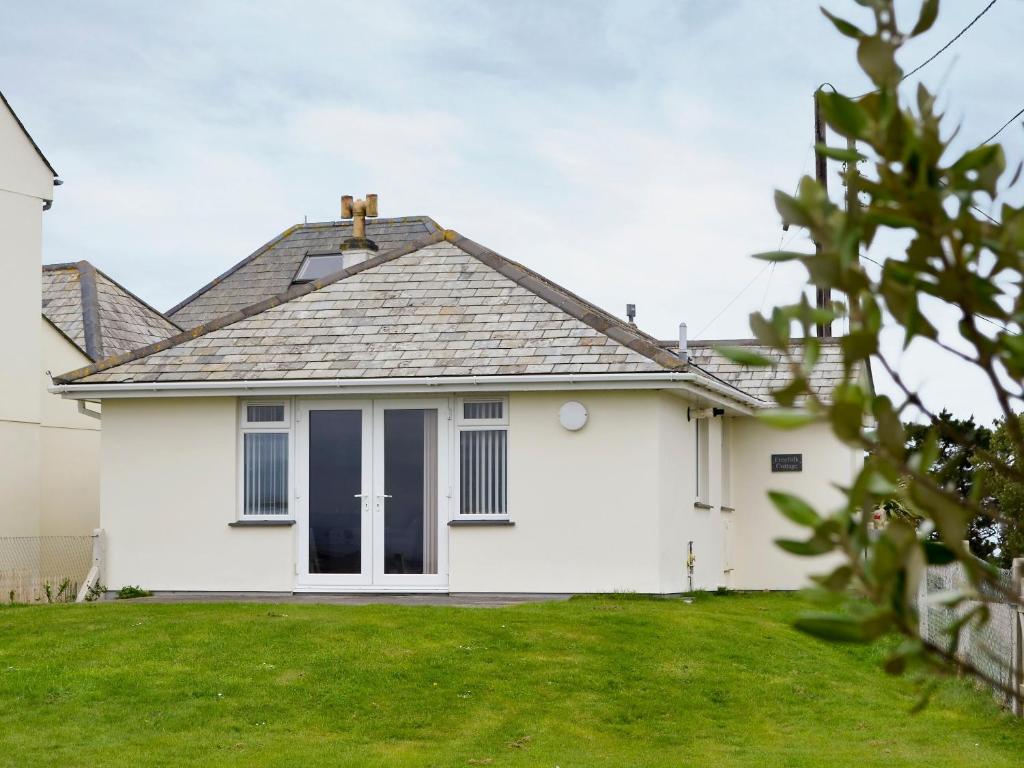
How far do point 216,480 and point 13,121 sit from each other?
20.9 ft

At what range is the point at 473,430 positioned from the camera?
17.9m

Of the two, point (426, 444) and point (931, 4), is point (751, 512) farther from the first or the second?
point (931, 4)

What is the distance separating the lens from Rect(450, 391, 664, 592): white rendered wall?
17.4 metres

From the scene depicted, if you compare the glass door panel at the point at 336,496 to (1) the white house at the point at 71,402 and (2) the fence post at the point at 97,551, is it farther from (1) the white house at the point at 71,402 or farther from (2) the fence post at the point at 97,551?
(1) the white house at the point at 71,402

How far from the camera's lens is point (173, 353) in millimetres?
18891

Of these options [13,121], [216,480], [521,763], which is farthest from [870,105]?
[13,121]

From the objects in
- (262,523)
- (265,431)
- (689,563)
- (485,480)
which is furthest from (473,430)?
(689,563)

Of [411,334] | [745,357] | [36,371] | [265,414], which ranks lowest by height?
[745,357]

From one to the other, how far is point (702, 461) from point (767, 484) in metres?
2.97

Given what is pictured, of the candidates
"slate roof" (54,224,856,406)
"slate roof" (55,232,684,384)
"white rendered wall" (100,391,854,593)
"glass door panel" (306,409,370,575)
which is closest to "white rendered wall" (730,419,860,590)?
"white rendered wall" (100,391,854,593)

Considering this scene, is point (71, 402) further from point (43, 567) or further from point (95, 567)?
point (95, 567)

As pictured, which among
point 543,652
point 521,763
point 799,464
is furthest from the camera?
point 799,464

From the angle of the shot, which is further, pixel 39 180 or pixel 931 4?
pixel 39 180

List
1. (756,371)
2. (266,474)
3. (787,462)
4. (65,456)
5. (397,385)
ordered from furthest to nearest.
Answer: (756,371) < (65,456) < (787,462) < (266,474) < (397,385)
